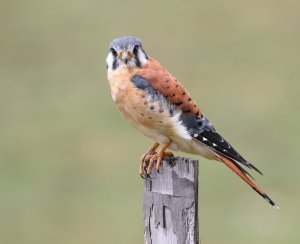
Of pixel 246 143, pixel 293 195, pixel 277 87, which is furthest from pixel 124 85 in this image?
pixel 277 87

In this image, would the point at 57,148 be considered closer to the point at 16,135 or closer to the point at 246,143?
the point at 16,135

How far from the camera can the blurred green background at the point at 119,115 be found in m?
14.6

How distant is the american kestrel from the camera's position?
7605 mm

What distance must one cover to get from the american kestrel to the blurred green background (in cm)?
601

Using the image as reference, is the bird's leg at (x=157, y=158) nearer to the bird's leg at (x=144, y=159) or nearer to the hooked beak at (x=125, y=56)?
the bird's leg at (x=144, y=159)

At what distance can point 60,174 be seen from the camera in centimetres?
1628

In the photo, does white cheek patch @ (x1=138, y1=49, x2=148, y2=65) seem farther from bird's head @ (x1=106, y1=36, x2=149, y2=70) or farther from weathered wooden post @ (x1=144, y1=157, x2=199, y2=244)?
weathered wooden post @ (x1=144, y1=157, x2=199, y2=244)

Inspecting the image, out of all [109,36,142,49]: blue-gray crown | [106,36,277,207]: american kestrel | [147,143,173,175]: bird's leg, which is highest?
[109,36,142,49]: blue-gray crown

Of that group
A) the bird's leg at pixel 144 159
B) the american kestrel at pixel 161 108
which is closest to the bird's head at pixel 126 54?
the american kestrel at pixel 161 108

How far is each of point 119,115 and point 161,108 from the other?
392 inches

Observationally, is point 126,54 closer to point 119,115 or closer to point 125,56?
point 125,56

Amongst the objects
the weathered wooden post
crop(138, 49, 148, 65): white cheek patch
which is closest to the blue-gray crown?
crop(138, 49, 148, 65): white cheek patch

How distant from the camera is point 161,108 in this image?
7645 millimetres

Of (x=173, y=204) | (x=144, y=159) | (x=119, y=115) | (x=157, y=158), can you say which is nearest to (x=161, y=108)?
(x=144, y=159)
